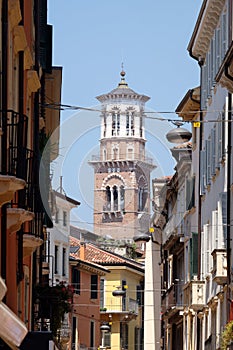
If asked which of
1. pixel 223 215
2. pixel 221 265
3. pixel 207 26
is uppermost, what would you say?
pixel 207 26

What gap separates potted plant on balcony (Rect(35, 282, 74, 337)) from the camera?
26953 mm

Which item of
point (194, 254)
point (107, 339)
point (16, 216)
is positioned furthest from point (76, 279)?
point (16, 216)

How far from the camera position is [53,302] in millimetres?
27328

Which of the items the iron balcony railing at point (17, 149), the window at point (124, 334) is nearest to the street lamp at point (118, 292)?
the window at point (124, 334)

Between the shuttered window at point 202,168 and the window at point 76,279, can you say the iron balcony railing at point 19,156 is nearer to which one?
the shuttered window at point 202,168

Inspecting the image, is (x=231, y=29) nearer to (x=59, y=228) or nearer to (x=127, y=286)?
(x=59, y=228)

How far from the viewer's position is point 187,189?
148 feet

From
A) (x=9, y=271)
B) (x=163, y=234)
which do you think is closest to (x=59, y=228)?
(x=163, y=234)

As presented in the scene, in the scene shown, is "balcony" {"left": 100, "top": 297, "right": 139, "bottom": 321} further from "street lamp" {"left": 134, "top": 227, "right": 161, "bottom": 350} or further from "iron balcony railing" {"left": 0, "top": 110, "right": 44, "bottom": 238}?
"iron balcony railing" {"left": 0, "top": 110, "right": 44, "bottom": 238}

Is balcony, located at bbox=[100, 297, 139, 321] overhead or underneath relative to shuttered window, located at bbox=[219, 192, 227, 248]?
overhead

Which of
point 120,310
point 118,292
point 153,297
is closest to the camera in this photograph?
point 153,297

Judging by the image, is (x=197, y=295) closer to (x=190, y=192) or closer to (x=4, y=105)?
(x=190, y=192)

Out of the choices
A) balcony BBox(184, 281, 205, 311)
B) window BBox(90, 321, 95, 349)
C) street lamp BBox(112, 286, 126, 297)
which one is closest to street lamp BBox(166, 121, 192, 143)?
balcony BBox(184, 281, 205, 311)

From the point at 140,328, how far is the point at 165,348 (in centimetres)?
5508
